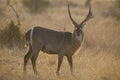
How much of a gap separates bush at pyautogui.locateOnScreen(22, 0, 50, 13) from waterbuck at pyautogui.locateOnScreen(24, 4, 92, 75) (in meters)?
16.7

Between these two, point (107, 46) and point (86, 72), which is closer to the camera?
point (86, 72)

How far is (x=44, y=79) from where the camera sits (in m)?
10.9

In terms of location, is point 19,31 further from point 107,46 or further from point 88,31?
point 88,31

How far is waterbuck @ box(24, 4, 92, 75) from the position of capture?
11547mm

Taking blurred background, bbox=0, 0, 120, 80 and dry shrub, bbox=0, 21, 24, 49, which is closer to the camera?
blurred background, bbox=0, 0, 120, 80

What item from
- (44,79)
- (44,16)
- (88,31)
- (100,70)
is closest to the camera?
(44,79)

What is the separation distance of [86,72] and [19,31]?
14.9ft

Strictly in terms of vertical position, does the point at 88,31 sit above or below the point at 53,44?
below

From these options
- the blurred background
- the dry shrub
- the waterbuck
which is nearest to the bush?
the blurred background

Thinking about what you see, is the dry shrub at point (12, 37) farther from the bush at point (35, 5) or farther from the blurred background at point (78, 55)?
the bush at point (35, 5)

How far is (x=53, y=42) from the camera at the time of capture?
11.8m

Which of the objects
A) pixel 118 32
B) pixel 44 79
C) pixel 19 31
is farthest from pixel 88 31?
pixel 44 79

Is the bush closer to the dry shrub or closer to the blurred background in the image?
the blurred background

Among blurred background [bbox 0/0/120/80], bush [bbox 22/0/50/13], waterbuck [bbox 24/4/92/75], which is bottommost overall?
bush [bbox 22/0/50/13]
